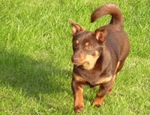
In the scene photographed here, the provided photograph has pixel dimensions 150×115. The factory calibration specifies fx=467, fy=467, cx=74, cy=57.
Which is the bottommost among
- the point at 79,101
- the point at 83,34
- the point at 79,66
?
the point at 79,101

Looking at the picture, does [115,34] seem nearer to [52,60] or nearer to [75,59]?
[75,59]

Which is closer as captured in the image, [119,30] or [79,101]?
[79,101]

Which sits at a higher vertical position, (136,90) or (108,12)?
(108,12)

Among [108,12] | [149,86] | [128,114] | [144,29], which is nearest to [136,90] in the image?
[149,86]

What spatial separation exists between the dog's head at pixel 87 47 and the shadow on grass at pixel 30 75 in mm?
978

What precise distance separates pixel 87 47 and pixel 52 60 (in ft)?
6.08

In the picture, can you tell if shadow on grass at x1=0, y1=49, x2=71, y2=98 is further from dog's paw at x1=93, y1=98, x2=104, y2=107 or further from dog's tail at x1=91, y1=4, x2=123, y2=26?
dog's tail at x1=91, y1=4, x2=123, y2=26

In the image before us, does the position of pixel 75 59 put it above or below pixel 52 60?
above

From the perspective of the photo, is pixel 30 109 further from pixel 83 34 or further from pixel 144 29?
pixel 144 29

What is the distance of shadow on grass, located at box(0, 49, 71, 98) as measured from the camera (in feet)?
18.8

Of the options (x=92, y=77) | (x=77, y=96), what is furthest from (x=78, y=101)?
(x=92, y=77)

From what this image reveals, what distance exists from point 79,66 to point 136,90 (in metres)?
1.23

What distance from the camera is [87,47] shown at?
4.75 metres

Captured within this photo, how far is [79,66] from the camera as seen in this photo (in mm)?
4988
